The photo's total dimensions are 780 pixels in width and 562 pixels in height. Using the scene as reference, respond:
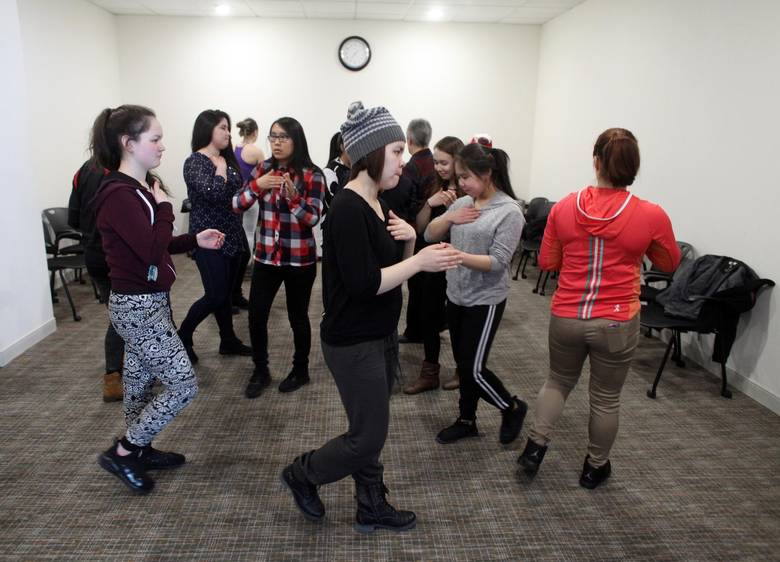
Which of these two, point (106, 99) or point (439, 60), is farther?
point (439, 60)

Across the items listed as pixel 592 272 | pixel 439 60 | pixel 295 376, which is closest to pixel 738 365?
pixel 592 272

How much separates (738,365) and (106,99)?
6850mm

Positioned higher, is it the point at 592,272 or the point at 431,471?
the point at 592,272

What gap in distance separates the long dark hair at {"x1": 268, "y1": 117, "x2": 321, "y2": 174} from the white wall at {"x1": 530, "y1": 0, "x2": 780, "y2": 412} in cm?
262

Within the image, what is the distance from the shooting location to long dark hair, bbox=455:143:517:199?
2209 millimetres

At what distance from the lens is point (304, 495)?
1.95 meters

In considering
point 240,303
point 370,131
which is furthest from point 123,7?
point 370,131

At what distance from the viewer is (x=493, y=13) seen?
6.22 meters

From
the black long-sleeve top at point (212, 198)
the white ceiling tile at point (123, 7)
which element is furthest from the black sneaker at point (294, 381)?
the white ceiling tile at point (123, 7)

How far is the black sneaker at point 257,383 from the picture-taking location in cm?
300

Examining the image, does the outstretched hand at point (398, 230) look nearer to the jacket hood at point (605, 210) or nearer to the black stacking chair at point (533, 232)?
the jacket hood at point (605, 210)

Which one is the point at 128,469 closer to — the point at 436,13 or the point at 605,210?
the point at 605,210

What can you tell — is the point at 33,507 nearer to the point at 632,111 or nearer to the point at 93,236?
the point at 93,236

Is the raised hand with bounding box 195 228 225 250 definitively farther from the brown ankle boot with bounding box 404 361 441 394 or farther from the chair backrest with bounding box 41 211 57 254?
the chair backrest with bounding box 41 211 57 254
